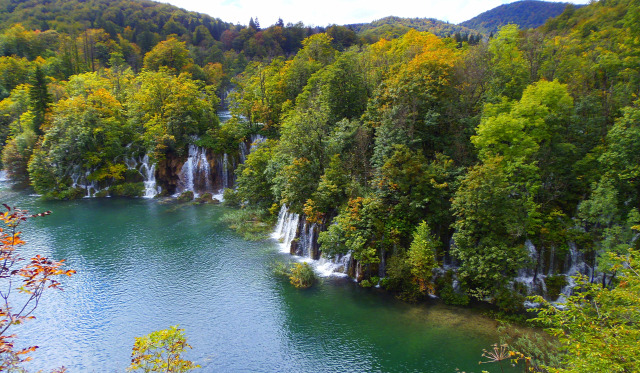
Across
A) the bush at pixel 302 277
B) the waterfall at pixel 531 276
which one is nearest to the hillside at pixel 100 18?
the bush at pixel 302 277

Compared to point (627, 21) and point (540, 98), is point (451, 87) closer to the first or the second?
point (540, 98)

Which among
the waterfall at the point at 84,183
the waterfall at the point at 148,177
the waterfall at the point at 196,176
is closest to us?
the waterfall at the point at 196,176

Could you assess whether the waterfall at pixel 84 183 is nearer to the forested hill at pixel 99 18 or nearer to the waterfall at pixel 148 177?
the waterfall at pixel 148 177

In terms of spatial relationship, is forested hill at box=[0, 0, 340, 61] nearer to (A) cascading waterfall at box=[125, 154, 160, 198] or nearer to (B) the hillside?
(B) the hillside

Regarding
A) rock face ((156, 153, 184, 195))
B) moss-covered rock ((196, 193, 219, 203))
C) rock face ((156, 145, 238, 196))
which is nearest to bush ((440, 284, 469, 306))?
moss-covered rock ((196, 193, 219, 203))

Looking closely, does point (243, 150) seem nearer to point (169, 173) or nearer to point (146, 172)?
point (169, 173)

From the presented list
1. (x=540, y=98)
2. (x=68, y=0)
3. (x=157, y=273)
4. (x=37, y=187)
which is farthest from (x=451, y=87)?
(x=68, y=0)
